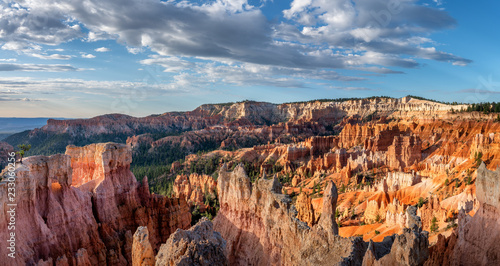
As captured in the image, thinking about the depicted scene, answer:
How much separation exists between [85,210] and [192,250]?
15.7m

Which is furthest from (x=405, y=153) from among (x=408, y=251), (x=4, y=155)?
(x=4, y=155)

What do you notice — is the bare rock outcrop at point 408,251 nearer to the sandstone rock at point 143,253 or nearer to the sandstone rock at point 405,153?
the sandstone rock at point 143,253

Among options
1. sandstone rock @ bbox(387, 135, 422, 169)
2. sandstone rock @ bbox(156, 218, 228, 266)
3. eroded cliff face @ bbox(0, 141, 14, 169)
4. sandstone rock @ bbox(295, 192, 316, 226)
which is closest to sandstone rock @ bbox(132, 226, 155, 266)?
sandstone rock @ bbox(156, 218, 228, 266)

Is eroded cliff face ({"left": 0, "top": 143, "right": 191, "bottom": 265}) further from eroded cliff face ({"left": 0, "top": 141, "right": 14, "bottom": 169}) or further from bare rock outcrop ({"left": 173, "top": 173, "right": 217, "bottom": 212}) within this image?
eroded cliff face ({"left": 0, "top": 141, "right": 14, "bottom": 169})

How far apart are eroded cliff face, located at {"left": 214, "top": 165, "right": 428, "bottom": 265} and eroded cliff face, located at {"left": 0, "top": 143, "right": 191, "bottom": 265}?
→ 7.84 meters

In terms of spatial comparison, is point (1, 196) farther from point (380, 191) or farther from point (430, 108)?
point (430, 108)

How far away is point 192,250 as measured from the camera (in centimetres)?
722

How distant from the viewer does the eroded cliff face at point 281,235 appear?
27.2 feet

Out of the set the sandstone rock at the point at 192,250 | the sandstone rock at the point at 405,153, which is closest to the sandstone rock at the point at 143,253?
the sandstone rock at the point at 192,250

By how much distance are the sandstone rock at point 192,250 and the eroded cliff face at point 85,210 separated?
11367mm

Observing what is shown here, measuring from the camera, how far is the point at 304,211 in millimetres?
24516

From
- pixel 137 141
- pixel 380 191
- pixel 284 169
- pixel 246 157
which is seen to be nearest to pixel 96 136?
pixel 137 141

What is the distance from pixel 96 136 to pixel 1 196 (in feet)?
483

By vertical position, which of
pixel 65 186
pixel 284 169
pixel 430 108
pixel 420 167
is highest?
pixel 430 108
